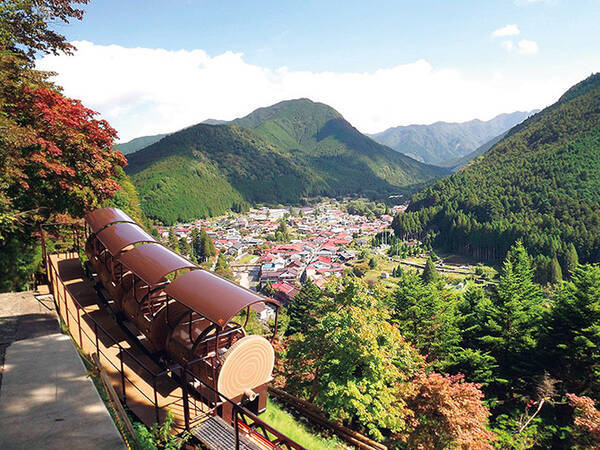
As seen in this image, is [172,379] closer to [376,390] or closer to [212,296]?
[212,296]

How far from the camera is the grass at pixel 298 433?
307 inches

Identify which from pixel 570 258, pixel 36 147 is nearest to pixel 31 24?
pixel 36 147

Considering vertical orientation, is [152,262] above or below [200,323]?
above

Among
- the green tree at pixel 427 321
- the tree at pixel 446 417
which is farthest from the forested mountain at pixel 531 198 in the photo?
the tree at pixel 446 417

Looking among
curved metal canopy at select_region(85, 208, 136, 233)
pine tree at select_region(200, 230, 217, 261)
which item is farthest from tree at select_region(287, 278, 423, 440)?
pine tree at select_region(200, 230, 217, 261)

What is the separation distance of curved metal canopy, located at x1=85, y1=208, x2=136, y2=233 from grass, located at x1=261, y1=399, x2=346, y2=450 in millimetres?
7221

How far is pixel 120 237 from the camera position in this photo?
8.93 m

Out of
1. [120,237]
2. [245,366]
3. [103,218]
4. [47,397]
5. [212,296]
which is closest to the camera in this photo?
[47,397]

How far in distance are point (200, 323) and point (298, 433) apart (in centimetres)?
406

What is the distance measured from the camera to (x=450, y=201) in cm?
10744

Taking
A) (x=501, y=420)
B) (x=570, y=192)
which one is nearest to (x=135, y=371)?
(x=501, y=420)

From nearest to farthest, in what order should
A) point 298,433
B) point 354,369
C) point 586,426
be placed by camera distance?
point 298,433 → point 354,369 → point 586,426

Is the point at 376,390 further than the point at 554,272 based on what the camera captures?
No

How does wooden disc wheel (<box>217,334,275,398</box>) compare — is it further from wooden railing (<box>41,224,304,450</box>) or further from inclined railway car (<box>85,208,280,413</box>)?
wooden railing (<box>41,224,304,450</box>)
